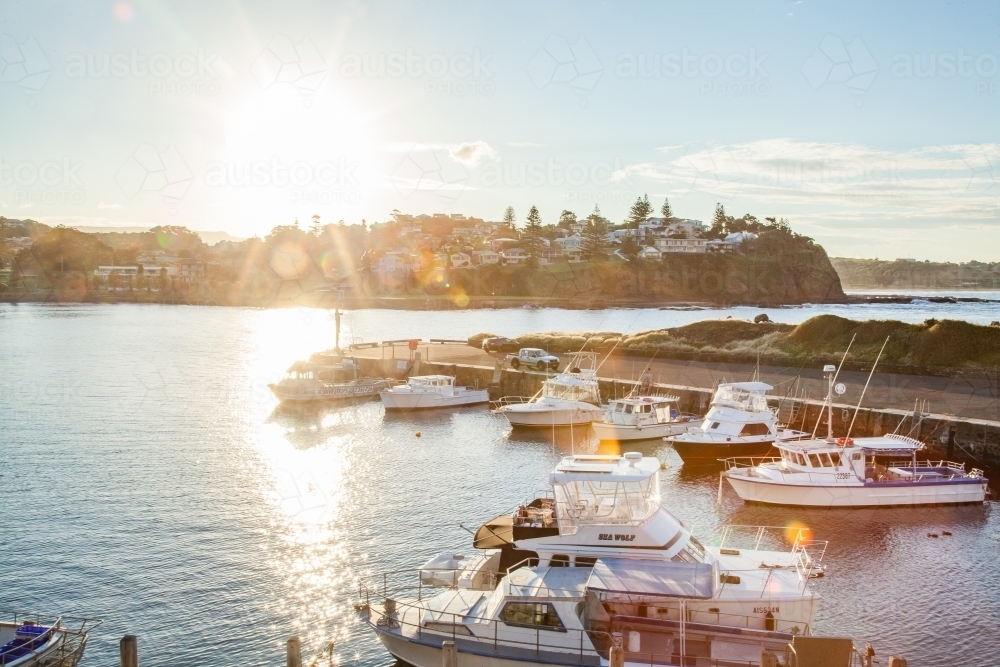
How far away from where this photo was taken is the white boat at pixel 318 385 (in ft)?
Result: 168

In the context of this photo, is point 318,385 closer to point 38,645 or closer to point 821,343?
point 821,343

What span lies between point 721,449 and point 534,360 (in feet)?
73.3

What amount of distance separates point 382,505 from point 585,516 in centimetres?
1237

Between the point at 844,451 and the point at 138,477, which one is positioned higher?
the point at 844,451

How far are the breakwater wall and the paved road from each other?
78.6 inches

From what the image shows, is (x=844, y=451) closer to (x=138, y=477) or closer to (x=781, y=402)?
(x=781, y=402)

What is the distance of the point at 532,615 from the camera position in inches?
577


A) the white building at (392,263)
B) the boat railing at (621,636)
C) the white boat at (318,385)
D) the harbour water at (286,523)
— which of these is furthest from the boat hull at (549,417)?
the white building at (392,263)

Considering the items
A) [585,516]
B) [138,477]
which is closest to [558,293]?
[138,477]

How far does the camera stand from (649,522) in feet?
56.8

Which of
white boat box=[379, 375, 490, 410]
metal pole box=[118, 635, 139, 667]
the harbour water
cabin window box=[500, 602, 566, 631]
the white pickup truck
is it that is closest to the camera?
metal pole box=[118, 635, 139, 667]

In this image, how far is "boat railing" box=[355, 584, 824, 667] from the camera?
552 inches

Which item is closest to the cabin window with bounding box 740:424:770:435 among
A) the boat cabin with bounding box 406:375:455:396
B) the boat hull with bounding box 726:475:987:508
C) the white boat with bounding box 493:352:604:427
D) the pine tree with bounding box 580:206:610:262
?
the boat hull with bounding box 726:475:987:508

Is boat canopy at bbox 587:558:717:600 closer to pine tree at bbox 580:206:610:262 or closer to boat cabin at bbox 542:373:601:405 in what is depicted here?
boat cabin at bbox 542:373:601:405
